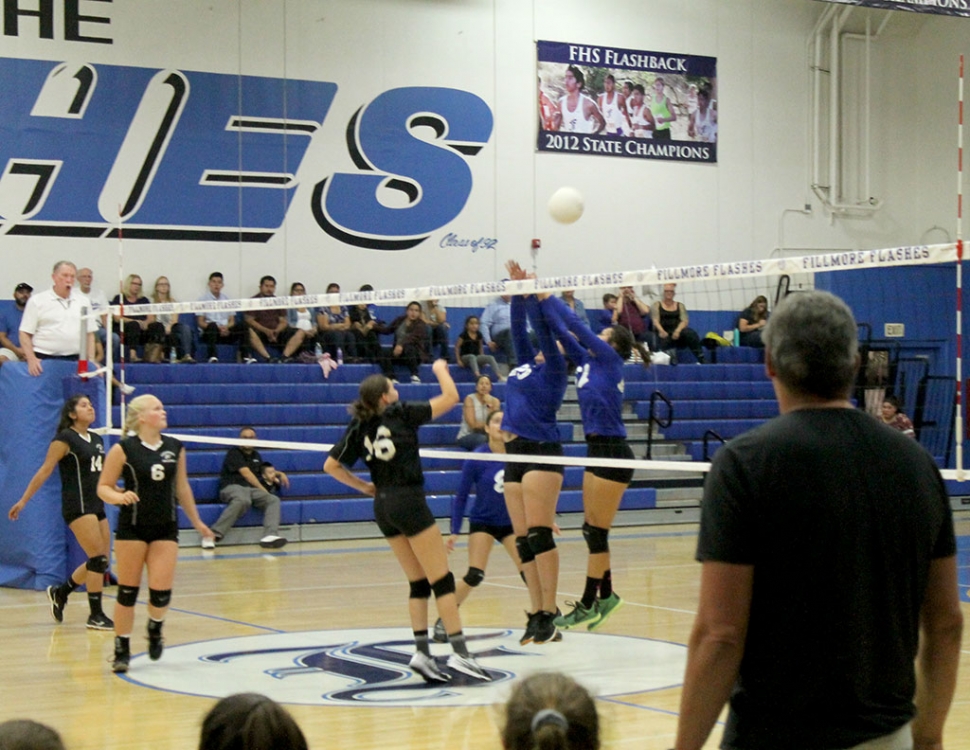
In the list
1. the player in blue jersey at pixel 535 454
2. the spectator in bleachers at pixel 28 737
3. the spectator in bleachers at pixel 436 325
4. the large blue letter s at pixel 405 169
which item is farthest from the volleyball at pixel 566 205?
the large blue letter s at pixel 405 169

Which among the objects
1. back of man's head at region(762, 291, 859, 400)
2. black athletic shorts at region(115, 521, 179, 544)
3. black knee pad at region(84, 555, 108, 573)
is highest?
back of man's head at region(762, 291, 859, 400)

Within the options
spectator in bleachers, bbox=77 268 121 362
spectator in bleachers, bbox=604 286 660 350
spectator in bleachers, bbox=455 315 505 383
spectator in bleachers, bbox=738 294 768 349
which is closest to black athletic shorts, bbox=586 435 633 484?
spectator in bleachers, bbox=455 315 505 383

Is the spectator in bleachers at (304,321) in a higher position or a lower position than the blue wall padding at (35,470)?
higher

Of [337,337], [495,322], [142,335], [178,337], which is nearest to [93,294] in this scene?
[142,335]

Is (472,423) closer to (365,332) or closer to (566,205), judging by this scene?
(365,332)

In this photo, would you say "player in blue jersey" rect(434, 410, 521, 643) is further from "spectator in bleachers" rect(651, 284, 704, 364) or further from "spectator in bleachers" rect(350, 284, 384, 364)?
"spectator in bleachers" rect(651, 284, 704, 364)

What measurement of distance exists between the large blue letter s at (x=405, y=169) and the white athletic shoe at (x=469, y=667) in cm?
1358

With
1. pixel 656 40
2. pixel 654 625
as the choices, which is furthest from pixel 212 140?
pixel 654 625

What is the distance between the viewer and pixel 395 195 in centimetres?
2077

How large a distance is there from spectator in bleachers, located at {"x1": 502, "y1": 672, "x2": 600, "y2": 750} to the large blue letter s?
1848cm

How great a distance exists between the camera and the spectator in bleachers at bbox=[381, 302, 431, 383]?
659 inches

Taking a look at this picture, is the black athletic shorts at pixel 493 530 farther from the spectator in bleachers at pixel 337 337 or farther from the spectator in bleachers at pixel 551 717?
the spectator in bleachers at pixel 337 337

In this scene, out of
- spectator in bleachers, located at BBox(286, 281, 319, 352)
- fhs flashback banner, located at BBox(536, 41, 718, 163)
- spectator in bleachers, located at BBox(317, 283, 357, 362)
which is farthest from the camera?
fhs flashback banner, located at BBox(536, 41, 718, 163)

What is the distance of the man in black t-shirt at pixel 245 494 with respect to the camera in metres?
14.7
